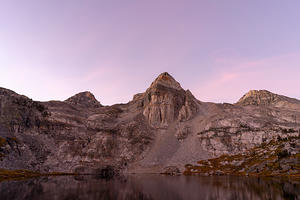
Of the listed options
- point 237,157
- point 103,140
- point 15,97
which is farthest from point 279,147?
point 15,97

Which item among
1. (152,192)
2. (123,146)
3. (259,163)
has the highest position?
(123,146)

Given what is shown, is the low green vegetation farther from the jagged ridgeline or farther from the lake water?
the lake water

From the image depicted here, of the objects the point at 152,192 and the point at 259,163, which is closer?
the point at 152,192

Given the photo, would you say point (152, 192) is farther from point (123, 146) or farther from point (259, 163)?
point (123, 146)

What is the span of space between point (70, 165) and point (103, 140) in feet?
119

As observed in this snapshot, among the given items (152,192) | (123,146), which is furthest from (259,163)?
(123,146)

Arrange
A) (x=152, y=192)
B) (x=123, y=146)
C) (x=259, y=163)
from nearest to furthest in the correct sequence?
(x=152, y=192)
(x=259, y=163)
(x=123, y=146)

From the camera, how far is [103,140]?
620ft

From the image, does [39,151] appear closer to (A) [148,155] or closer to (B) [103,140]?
(B) [103,140]

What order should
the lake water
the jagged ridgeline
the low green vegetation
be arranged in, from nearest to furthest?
1. the lake water
2. the low green vegetation
3. the jagged ridgeline

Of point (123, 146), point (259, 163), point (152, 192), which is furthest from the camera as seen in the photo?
point (123, 146)

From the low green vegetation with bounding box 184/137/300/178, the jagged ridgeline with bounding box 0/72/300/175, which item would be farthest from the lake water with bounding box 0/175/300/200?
the jagged ridgeline with bounding box 0/72/300/175

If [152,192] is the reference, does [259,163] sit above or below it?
below

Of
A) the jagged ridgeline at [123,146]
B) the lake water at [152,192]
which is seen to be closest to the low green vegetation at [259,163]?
the jagged ridgeline at [123,146]
